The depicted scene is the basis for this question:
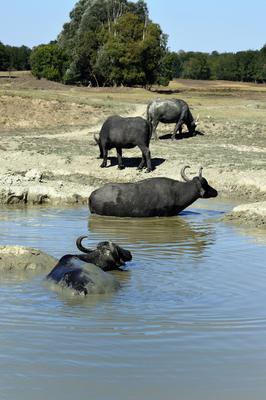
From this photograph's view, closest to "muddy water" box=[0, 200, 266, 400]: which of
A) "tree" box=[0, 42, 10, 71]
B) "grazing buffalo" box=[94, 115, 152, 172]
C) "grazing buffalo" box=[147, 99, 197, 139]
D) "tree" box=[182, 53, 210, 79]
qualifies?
"grazing buffalo" box=[94, 115, 152, 172]

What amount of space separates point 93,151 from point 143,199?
832 cm

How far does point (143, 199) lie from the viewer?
632 inches

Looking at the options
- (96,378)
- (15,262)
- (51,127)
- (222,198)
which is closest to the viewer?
(96,378)

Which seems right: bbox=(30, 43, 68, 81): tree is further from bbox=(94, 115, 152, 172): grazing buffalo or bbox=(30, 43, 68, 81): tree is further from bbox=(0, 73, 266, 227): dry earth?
bbox=(94, 115, 152, 172): grazing buffalo

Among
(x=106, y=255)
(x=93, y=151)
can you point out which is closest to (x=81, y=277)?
(x=106, y=255)

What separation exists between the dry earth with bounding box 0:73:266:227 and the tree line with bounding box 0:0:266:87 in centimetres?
2217

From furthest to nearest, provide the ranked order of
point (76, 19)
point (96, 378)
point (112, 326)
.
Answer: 1. point (76, 19)
2. point (112, 326)
3. point (96, 378)

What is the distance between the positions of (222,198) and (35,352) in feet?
41.9

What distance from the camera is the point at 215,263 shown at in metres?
11.5

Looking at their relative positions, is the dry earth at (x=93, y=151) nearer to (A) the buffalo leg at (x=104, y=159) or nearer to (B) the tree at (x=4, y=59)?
(A) the buffalo leg at (x=104, y=159)

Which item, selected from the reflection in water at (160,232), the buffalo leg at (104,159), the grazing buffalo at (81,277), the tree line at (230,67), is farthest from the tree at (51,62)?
the grazing buffalo at (81,277)

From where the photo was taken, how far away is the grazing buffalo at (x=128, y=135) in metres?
21.7

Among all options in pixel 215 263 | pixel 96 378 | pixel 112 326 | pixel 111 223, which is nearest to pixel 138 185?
pixel 111 223

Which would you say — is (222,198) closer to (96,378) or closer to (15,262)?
(15,262)
